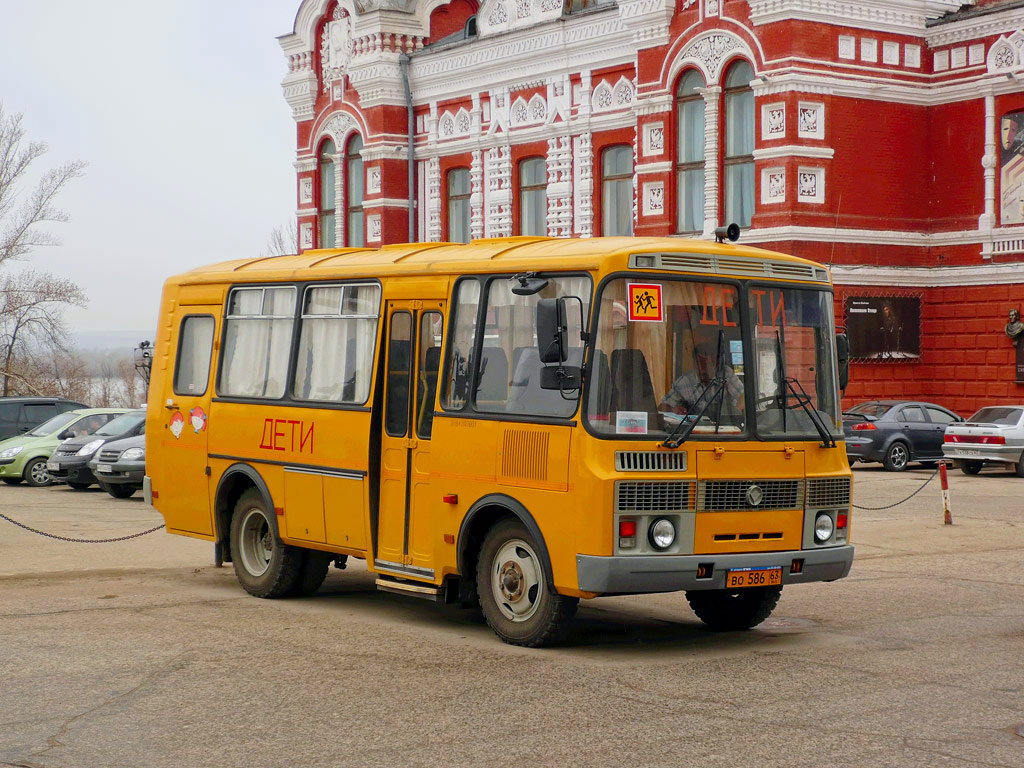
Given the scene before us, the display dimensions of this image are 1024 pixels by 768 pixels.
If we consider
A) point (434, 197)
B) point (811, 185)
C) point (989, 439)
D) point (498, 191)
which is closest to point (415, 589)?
point (989, 439)

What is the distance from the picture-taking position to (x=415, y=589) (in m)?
11.8

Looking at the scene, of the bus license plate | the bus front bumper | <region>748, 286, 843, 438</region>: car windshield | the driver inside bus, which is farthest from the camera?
<region>748, 286, 843, 438</region>: car windshield

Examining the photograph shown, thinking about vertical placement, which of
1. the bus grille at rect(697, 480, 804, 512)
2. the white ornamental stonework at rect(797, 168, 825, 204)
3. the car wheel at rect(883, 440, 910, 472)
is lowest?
the car wheel at rect(883, 440, 910, 472)

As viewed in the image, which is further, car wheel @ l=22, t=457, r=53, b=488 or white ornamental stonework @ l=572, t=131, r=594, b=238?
white ornamental stonework @ l=572, t=131, r=594, b=238

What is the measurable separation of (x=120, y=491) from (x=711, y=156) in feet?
57.9

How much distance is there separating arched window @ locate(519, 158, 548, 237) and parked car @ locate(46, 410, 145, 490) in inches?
716

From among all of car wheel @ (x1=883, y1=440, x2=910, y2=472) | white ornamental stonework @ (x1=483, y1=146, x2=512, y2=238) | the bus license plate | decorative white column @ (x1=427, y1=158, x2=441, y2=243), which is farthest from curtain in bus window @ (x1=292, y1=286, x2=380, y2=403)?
decorative white column @ (x1=427, y1=158, x2=441, y2=243)

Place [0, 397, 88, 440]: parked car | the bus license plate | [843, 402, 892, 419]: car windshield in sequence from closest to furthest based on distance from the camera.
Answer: the bus license plate → [843, 402, 892, 419]: car windshield → [0, 397, 88, 440]: parked car

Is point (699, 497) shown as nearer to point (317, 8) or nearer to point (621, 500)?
point (621, 500)

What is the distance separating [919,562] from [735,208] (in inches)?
878

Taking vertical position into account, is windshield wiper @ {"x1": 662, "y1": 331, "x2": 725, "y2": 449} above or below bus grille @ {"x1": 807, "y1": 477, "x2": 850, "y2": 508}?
above

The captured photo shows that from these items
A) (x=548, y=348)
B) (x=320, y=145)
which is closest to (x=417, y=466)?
(x=548, y=348)

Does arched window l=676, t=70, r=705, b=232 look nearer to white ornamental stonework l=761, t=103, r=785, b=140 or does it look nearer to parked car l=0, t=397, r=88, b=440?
white ornamental stonework l=761, t=103, r=785, b=140

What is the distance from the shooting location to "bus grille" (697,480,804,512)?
34.4 ft
